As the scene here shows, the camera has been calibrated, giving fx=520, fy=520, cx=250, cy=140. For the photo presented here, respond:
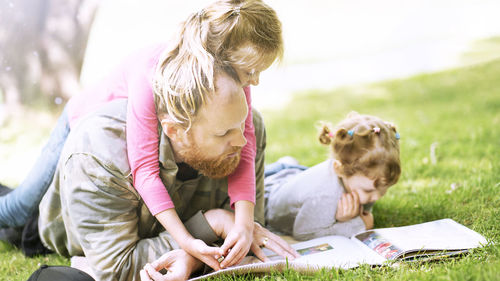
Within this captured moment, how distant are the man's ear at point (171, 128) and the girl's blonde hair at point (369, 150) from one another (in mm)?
1149

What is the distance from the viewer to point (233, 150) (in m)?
2.55

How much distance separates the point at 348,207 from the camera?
122 inches

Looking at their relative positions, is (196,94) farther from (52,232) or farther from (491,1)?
(491,1)

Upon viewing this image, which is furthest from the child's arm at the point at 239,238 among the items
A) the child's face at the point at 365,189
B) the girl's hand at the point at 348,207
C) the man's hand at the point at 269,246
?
the child's face at the point at 365,189

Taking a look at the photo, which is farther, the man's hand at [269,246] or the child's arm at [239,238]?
the man's hand at [269,246]

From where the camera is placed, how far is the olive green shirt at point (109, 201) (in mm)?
2451

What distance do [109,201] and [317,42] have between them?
10598 millimetres

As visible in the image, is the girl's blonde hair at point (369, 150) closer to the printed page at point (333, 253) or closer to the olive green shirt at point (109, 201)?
the printed page at point (333, 253)

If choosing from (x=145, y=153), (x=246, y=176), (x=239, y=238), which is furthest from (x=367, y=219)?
(x=145, y=153)

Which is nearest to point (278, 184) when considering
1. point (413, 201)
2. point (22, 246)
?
point (413, 201)

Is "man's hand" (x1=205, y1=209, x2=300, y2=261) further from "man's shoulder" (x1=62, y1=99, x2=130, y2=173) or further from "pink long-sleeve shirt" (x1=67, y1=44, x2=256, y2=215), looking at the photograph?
"man's shoulder" (x1=62, y1=99, x2=130, y2=173)

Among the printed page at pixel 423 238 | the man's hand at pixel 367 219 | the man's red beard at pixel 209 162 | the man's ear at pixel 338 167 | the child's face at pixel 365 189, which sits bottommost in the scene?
the man's hand at pixel 367 219

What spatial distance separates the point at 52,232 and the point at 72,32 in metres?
2.71

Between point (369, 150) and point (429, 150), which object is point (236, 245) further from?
point (429, 150)
